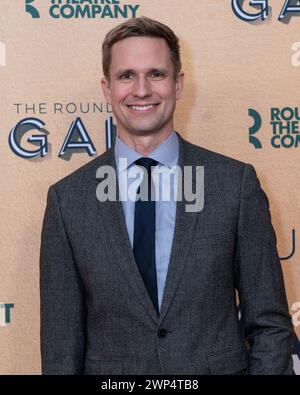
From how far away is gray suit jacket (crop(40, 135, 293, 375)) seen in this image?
167cm

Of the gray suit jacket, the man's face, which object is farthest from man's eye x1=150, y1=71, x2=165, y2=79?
the gray suit jacket

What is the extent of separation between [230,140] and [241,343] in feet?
2.31

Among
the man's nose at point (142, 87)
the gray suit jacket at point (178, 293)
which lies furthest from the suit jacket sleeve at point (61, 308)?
the man's nose at point (142, 87)

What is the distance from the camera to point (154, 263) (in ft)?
5.60

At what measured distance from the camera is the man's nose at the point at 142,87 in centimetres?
177

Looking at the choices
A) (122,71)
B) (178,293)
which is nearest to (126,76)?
(122,71)

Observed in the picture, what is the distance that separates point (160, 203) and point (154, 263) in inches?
6.1

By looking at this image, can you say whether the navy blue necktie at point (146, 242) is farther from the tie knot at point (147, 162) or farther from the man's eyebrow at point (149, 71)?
the man's eyebrow at point (149, 71)

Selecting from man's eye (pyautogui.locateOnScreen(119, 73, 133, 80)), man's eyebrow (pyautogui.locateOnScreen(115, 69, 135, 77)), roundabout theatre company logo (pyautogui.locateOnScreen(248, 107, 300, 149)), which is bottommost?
roundabout theatre company logo (pyautogui.locateOnScreen(248, 107, 300, 149))

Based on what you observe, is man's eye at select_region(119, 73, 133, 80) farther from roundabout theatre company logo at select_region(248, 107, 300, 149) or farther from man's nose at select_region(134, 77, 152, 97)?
roundabout theatre company logo at select_region(248, 107, 300, 149)

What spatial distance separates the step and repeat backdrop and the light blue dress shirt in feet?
1.28

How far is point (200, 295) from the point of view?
1.68 m
